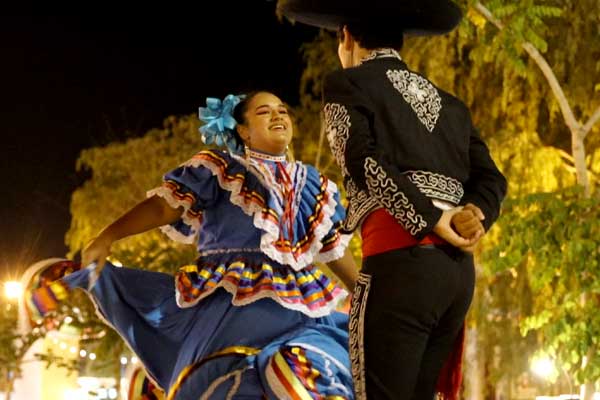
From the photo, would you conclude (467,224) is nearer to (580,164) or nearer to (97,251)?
(97,251)

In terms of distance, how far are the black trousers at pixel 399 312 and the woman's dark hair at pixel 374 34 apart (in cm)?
67

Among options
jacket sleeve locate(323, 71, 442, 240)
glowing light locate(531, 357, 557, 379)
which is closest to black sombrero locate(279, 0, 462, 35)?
jacket sleeve locate(323, 71, 442, 240)

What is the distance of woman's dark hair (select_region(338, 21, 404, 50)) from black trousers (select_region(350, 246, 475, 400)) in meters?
0.67

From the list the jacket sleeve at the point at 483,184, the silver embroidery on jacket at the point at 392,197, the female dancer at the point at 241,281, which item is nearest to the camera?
the silver embroidery on jacket at the point at 392,197

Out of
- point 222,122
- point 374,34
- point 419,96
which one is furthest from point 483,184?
point 222,122

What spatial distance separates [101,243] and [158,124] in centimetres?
1612

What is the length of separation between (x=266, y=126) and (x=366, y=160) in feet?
7.29

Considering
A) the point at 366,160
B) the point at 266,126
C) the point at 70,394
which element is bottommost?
the point at 70,394

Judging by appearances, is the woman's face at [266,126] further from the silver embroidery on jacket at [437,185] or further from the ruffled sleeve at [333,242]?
the silver embroidery on jacket at [437,185]

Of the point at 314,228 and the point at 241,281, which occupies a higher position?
the point at 314,228

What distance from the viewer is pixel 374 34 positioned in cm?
347

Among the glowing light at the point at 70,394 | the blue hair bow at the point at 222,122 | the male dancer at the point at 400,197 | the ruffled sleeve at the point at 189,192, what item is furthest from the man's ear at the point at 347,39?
the glowing light at the point at 70,394

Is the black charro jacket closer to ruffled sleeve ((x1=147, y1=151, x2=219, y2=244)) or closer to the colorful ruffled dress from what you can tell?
the colorful ruffled dress

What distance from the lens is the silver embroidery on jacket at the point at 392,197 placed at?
315cm
